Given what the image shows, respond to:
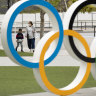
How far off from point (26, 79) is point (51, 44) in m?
3.79

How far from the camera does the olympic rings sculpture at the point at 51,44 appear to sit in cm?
999

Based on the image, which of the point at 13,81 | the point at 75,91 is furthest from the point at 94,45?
the point at 13,81

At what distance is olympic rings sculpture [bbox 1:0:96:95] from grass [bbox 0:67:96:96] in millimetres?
1576

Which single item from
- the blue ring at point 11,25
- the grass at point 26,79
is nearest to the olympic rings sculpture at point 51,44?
the blue ring at point 11,25

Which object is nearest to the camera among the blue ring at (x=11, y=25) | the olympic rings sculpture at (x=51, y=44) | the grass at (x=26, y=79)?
the blue ring at (x=11, y=25)

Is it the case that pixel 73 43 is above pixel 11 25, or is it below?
below

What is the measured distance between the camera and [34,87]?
13055mm

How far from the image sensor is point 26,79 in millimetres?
14625

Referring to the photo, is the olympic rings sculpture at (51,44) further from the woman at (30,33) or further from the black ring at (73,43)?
the woman at (30,33)

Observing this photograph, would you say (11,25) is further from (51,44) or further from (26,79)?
(26,79)

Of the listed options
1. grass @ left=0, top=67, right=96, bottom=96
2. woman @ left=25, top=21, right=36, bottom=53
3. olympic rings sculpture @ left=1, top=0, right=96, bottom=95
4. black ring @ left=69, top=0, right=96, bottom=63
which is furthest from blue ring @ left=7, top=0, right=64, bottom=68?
woman @ left=25, top=21, right=36, bottom=53

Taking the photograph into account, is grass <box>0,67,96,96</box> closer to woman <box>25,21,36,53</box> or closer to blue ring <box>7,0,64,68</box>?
blue ring <box>7,0,64,68</box>

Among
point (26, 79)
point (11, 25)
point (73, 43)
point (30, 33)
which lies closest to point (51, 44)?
point (73, 43)

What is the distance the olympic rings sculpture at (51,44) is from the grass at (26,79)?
62.0 inches
